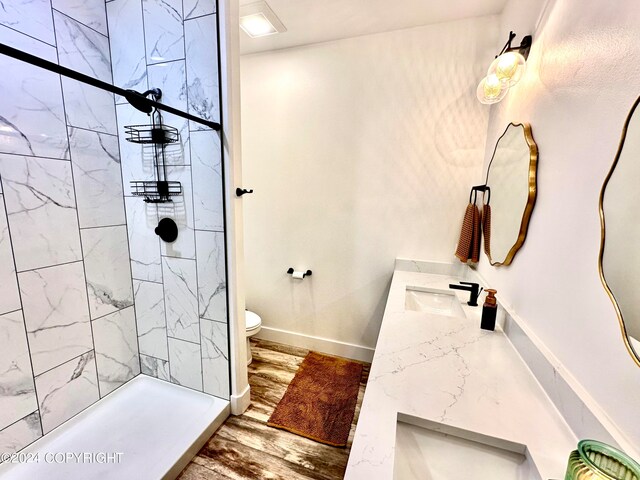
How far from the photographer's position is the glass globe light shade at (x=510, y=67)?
1.33 meters

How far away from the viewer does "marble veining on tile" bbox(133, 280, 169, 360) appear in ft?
5.90

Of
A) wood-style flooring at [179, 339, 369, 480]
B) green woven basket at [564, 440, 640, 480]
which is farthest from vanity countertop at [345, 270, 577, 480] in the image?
wood-style flooring at [179, 339, 369, 480]

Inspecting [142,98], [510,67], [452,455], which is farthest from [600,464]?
[142,98]

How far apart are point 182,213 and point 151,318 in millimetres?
781

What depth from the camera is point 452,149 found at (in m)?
1.97

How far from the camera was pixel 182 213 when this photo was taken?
5.33 feet

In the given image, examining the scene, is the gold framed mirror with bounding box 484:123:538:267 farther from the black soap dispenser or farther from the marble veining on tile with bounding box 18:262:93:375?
the marble veining on tile with bounding box 18:262:93:375

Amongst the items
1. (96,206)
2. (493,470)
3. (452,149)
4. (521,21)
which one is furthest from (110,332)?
(521,21)

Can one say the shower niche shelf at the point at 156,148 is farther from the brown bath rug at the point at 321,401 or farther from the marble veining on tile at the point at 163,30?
the brown bath rug at the point at 321,401

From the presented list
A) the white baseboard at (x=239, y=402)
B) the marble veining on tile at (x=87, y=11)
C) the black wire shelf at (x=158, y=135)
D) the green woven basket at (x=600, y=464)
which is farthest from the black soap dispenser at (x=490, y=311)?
the marble veining on tile at (x=87, y=11)

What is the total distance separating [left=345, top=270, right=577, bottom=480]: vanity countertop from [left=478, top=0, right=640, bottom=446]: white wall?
15 centimetres

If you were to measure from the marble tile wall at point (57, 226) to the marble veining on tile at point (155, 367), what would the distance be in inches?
6.2

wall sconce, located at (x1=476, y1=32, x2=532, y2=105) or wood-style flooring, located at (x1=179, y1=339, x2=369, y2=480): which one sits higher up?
wall sconce, located at (x1=476, y1=32, x2=532, y2=105)

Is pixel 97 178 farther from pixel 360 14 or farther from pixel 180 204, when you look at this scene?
pixel 360 14
